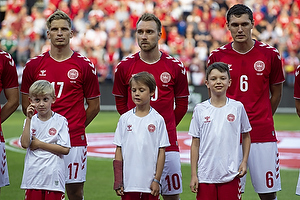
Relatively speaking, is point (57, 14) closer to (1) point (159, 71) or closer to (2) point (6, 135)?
(1) point (159, 71)

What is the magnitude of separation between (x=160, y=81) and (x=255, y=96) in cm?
104

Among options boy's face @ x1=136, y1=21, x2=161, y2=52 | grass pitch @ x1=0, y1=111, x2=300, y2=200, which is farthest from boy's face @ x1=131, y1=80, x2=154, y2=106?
grass pitch @ x1=0, y1=111, x2=300, y2=200

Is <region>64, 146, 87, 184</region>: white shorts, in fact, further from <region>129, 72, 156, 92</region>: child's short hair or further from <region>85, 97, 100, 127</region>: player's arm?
<region>129, 72, 156, 92</region>: child's short hair

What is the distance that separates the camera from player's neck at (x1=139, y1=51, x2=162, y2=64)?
612 cm

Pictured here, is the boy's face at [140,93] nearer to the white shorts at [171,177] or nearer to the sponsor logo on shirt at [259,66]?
the white shorts at [171,177]

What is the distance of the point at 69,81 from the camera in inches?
245

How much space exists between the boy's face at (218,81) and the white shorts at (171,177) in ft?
3.25

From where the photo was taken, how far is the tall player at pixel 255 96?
6.12 meters

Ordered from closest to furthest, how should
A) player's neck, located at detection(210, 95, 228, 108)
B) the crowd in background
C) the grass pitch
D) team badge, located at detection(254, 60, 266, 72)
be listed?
player's neck, located at detection(210, 95, 228, 108) < team badge, located at detection(254, 60, 266, 72) < the grass pitch < the crowd in background

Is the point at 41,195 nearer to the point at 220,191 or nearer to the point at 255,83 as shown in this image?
the point at 220,191

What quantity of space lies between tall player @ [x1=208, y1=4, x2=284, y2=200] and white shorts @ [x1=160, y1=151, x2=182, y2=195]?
82 cm

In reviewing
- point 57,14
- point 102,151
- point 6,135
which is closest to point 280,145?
point 102,151

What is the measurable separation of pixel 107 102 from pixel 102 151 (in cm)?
804

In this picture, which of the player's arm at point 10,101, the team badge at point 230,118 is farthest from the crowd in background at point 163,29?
the team badge at point 230,118
